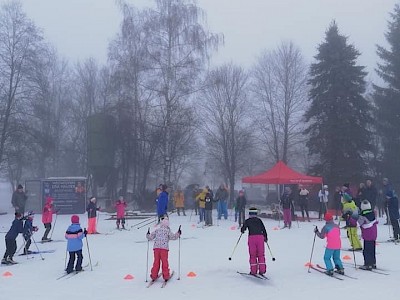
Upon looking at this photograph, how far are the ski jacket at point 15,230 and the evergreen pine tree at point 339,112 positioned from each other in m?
21.1

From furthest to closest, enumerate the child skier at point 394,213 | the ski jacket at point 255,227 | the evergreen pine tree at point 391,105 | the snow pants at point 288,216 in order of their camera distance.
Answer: the evergreen pine tree at point 391,105 → the snow pants at point 288,216 → the child skier at point 394,213 → the ski jacket at point 255,227

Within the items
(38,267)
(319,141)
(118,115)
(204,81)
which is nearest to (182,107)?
(204,81)

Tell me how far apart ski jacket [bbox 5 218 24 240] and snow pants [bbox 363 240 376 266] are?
8.95 metres

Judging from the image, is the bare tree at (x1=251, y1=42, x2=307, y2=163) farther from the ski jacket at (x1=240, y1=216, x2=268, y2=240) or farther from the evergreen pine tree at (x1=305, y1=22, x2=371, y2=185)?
the ski jacket at (x1=240, y1=216, x2=268, y2=240)

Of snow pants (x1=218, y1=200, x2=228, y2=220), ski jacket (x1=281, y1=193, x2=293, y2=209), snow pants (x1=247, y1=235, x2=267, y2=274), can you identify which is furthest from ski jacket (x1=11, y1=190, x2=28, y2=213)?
snow pants (x1=247, y1=235, x2=267, y2=274)

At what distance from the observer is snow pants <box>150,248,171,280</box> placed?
971 cm

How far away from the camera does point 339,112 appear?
29.5 m

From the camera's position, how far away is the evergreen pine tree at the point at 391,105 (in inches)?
1292

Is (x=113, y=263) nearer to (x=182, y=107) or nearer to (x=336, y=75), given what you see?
(x=182, y=107)

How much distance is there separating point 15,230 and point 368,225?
910 cm

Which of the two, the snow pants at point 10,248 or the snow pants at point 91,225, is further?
the snow pants at point 91,225

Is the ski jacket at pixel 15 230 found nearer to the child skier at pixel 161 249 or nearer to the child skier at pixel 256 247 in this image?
the child skier at pixel 161 249

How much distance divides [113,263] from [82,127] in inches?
1462

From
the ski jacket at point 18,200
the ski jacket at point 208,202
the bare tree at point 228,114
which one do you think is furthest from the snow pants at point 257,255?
the bare tree at point 228,114
